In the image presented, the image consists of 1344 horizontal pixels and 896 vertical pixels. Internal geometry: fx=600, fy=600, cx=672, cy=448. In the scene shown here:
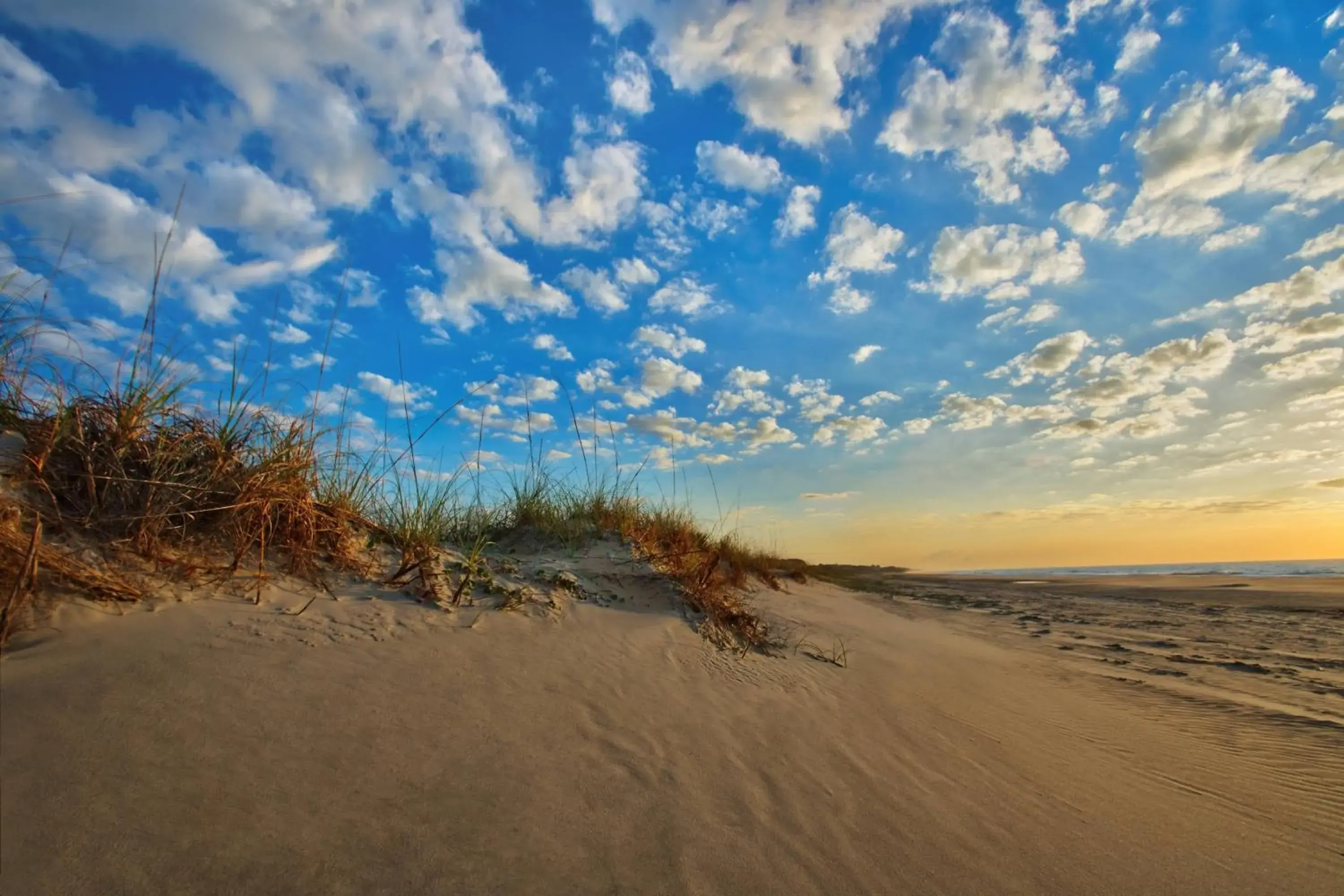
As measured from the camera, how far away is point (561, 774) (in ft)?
6.06

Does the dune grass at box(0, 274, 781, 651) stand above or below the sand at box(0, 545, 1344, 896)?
above

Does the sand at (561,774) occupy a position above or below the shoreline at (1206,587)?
below

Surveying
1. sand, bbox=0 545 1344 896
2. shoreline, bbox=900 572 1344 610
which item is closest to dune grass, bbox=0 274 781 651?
sand, bbox=0 545 1344 896

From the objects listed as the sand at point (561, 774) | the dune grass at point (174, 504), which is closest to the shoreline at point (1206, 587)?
the sand at point (561, 774)

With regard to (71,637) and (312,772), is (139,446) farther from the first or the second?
(312,772)

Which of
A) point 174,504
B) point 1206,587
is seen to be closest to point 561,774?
point 174,504

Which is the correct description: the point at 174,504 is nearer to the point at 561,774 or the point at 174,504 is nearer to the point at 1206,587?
the point at 561,774

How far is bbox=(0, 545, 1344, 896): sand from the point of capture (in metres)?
→ 1.35

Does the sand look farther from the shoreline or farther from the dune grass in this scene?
the shoreline

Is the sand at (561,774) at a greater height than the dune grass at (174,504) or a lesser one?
lesser

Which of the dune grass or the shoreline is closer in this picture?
Answer: the dune grass

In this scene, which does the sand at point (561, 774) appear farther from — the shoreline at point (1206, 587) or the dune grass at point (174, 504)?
the shoreline at point (1206, 587)

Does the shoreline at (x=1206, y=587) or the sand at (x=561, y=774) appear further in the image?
the shoreline at (x=1206, y=587)

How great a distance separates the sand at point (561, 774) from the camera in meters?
1.35
